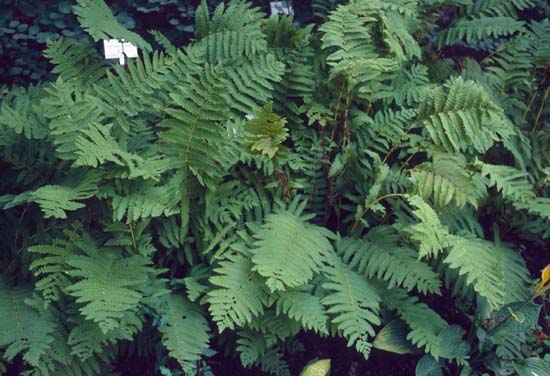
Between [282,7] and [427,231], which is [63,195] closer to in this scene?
[427,231]

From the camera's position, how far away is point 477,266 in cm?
269

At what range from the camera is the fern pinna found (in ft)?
8.11

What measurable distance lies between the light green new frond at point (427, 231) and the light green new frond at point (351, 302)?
0.34 m

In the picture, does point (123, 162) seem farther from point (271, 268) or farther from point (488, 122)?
point (488, 122)

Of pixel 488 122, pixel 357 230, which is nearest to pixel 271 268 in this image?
pixel 357 230

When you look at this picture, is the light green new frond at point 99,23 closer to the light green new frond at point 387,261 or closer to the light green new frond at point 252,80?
the light green new frond at point 252,80

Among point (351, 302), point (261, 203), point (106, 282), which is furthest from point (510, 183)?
point (106, 282)

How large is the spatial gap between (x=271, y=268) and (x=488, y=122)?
1521 mm

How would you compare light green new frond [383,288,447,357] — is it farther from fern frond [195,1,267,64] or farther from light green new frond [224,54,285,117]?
fern frond [195,1,267,64]

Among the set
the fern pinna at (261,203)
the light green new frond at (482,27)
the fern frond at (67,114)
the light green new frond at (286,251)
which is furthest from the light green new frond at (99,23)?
the light green new frond at (482,27)

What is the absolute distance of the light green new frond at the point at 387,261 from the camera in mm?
2775

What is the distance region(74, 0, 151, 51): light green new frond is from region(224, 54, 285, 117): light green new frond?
0.47m

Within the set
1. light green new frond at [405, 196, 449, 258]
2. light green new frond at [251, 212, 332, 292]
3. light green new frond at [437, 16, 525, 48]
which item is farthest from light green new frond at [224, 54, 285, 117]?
light green new frond at [437, 16, 525, 48]

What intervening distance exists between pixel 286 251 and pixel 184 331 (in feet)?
1.86
